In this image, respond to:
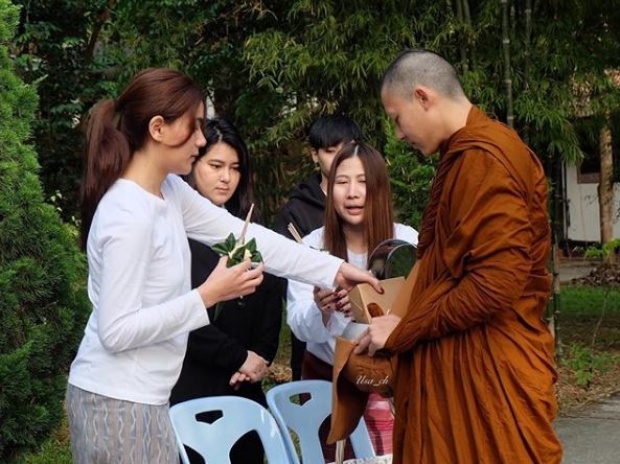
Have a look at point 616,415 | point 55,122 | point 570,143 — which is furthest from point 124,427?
point 55,122

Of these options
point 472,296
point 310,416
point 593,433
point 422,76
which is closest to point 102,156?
point 422,76

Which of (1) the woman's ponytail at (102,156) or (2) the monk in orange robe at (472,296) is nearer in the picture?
(2) the monk in orange robe at (472,296)

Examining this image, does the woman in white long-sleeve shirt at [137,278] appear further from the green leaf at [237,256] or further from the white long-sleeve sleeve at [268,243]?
the white long-sleeve sleeve at [268,243]

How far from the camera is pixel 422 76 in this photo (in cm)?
314

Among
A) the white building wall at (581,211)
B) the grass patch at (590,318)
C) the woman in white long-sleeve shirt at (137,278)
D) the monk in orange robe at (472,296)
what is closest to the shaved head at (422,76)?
the monk in orange robe at (472,296)

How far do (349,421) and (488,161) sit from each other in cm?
112

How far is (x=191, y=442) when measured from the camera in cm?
389

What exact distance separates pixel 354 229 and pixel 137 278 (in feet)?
5.51

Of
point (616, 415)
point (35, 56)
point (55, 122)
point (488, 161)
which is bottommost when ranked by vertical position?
point (616, 415)

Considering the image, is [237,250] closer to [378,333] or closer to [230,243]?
[230,243]

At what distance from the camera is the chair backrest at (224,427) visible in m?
3.90

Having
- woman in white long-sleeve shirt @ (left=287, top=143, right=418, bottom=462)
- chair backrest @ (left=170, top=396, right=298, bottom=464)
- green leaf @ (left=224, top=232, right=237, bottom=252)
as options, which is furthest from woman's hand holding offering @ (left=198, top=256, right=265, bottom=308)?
woman in white long-sleeve shirt @ (left=287, top=143, right=418, bottom=462)

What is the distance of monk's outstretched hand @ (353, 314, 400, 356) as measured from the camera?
3240 millimetres

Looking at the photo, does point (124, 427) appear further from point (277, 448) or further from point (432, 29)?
point (432, 29)
